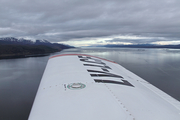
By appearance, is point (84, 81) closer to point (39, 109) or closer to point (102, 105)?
point (102, 105)

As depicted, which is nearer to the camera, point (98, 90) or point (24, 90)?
point (98, 90)

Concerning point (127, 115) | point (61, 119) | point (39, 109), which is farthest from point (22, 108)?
point (127, 115)

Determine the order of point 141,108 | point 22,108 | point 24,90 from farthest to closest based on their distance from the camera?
point 24,90 < point 22,108 < point 141,108

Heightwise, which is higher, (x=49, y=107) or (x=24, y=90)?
(x=49, y=107)

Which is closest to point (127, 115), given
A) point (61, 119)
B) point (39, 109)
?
point (61, 119)

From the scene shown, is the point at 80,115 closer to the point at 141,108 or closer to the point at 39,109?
the point at 39,109

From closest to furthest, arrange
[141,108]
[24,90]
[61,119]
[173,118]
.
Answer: [61,119] → [173,118] → [141,108] → [24,90]

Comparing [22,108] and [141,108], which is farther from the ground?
[141,108]

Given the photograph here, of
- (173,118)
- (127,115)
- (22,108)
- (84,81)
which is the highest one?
(84,81)

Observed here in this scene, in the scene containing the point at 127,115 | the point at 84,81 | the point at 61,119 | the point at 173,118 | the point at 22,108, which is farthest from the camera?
the point at 22,108
